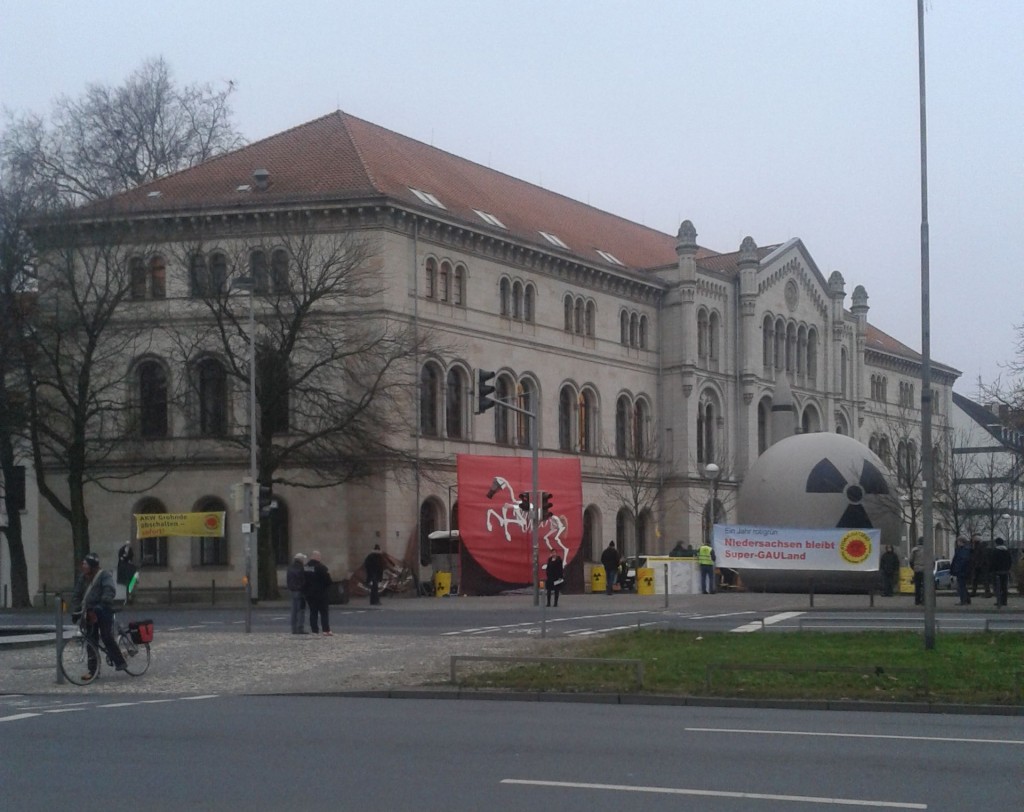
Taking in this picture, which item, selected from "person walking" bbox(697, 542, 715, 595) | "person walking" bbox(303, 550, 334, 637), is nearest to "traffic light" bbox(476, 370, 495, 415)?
"person walking" bbox(303, 550, 334, 637)

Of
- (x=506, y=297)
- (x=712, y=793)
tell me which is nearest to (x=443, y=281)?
(x=506, y=297)

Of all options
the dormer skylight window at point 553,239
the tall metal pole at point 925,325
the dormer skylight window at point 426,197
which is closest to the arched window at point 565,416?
the dormer skylight window at point 553,239

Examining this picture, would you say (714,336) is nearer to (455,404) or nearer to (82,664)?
(455,404)

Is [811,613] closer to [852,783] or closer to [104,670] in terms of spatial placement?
[104,670]

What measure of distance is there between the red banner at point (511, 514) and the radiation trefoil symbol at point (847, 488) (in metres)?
8.85

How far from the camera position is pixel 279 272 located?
4888 centimetres

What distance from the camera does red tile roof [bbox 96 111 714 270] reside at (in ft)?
177

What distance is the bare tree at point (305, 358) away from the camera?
46.9 meters

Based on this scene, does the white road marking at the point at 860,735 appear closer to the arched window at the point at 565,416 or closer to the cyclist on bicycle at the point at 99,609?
the cyclist on bicycle at the point at 99,609

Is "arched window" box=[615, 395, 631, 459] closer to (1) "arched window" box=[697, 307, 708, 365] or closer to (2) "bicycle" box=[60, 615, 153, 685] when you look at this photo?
(1) "arched window" box=[697, 307, 708, 365]

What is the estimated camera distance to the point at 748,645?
76.7 feet

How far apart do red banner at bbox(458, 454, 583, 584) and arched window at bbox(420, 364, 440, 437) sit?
5.82 metres

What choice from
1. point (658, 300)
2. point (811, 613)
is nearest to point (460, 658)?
point (811, 613)

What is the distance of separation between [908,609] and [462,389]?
26650 mm
